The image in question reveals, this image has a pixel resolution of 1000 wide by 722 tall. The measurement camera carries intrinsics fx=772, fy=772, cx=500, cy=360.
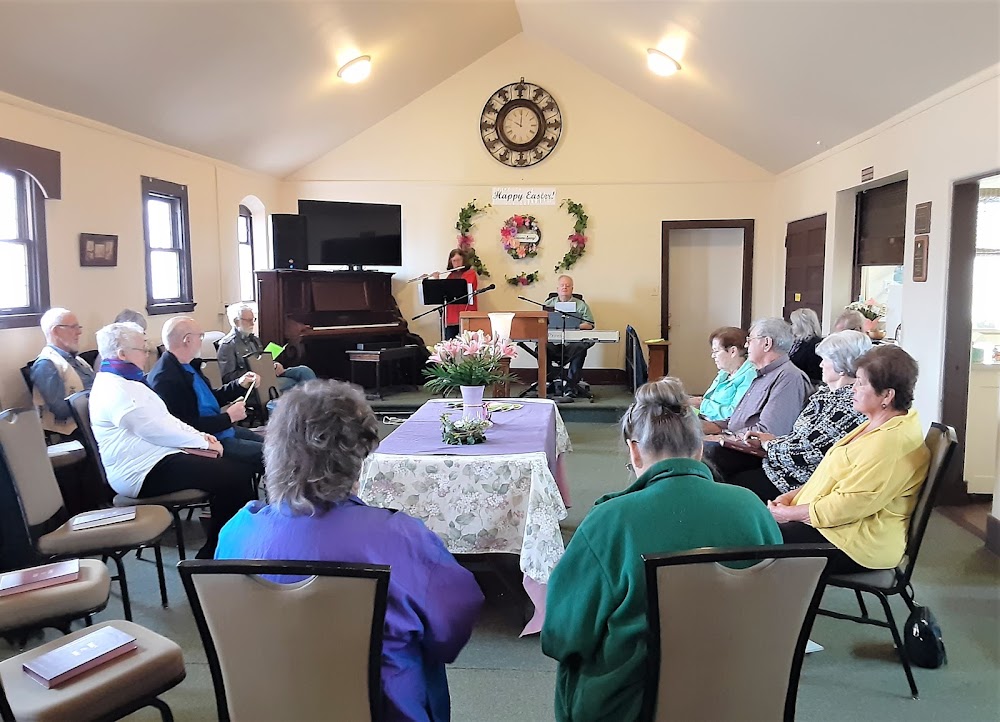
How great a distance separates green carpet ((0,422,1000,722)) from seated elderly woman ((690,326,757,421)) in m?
1.20

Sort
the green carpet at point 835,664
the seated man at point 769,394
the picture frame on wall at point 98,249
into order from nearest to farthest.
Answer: the green carpet at point 835,664 → the seated man at point 769,394 → the picture frame on wall at point 98,249

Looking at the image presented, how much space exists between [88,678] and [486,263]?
723 cm

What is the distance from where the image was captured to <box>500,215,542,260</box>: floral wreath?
872cm

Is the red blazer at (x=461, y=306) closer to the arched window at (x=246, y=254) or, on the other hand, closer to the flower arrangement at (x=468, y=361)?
the arched window at (x=246, y=254)

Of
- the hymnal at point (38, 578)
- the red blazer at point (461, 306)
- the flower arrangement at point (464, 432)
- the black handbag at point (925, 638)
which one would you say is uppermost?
the red blazer at point (461, 306)

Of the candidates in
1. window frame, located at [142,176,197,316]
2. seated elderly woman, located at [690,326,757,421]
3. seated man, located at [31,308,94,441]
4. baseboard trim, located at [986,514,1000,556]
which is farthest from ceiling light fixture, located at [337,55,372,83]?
baseboard trim, located at [986,514,1000,556]

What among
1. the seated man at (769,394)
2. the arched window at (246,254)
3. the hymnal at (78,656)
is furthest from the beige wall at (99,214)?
the seated man at (769,394)

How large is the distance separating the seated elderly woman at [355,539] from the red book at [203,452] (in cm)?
190

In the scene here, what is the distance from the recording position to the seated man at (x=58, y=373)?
4562 mm

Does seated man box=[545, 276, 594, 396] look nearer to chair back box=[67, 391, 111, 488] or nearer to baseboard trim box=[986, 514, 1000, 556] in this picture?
baseboard trim box=[986, 514, 1000, 556]

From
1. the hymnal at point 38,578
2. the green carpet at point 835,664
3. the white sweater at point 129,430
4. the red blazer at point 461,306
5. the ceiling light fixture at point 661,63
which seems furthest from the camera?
the red blazer at point 461,306

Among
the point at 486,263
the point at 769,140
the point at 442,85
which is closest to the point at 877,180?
the point at 769,140

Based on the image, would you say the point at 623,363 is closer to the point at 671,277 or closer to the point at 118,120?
the point at 671,277

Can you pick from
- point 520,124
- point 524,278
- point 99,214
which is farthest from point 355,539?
point 520,124
